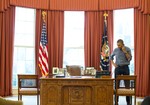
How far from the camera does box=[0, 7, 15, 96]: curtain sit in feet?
25.9

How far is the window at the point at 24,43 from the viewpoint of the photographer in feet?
28.1

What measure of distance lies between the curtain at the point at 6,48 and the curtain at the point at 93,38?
229cm

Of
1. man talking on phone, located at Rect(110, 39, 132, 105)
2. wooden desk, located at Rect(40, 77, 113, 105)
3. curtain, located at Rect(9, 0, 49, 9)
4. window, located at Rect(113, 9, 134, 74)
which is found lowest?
wooden desk, located at Rect(40, 77, 113, 105)

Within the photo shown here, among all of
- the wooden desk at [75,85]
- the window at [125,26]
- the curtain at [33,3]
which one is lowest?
the wooden desk at [75,85]

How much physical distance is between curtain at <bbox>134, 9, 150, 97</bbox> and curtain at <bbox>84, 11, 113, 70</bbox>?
968 mm

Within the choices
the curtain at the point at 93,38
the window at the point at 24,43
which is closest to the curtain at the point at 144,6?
the curtain at the point at 93,38

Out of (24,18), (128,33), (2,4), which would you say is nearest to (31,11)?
(24,18)

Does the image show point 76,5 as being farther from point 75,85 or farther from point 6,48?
point 75,85

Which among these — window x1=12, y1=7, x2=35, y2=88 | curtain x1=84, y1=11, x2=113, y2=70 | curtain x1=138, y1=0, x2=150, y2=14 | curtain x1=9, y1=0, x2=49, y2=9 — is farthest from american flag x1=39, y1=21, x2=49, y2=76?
curtain x1=138, y1=0, x2=150, y2=14

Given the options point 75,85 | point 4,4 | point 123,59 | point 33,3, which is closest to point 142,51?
point 123,59

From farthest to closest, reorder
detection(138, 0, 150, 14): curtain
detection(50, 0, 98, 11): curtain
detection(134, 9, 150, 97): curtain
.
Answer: detection(50, 0, 98, 11): curtain < detection(134, 9, 150, 97): curtain < detection(138, 0, 150, 14): curtain

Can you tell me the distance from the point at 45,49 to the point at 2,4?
1.73m

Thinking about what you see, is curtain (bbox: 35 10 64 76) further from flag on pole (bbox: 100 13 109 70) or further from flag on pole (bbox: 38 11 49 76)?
flag on pole (bbox: 100 13 109 70)

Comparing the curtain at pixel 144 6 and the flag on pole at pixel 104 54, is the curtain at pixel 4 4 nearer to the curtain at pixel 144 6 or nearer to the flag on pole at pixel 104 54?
the flag on pole at pixel 104 54
